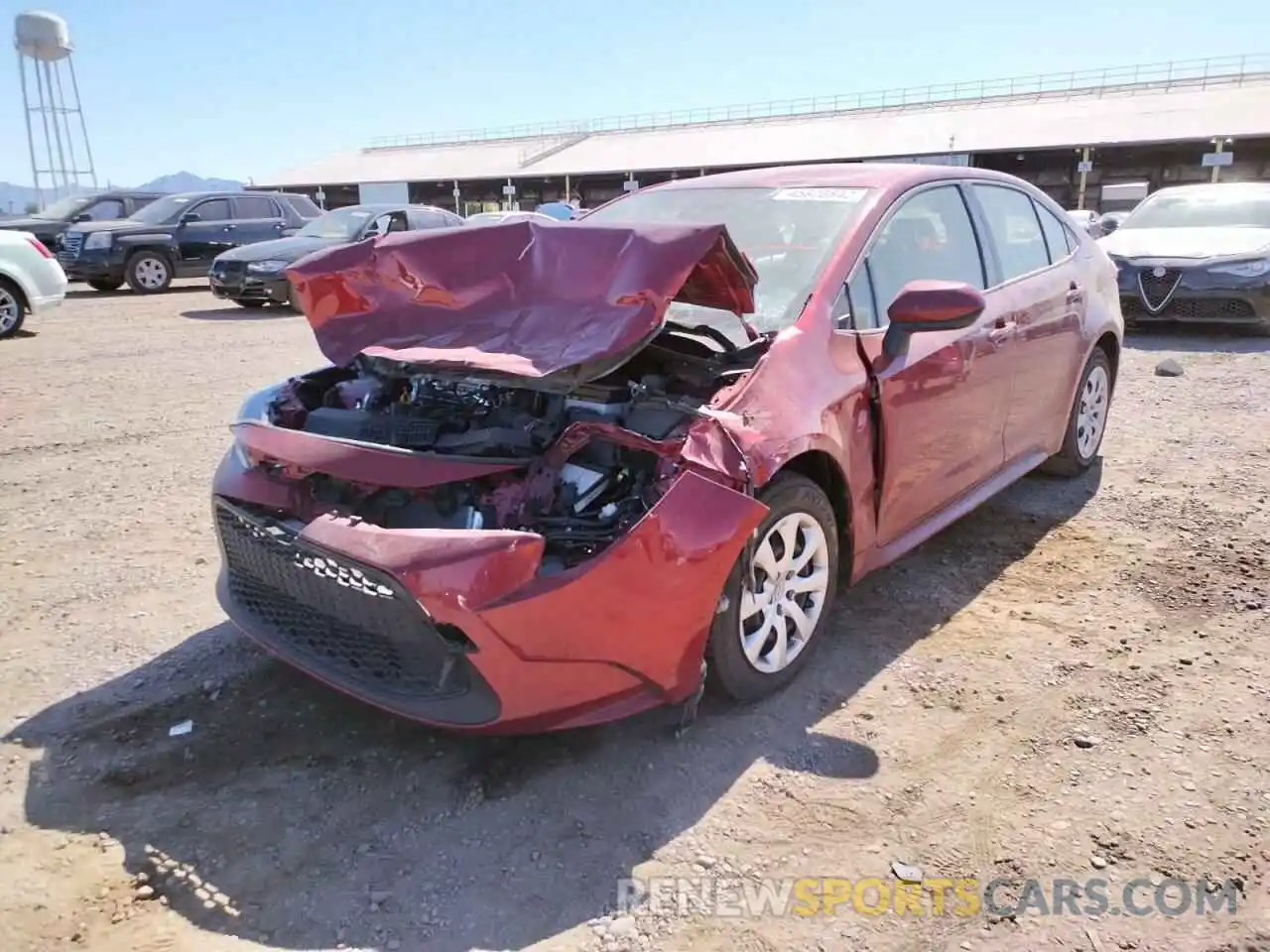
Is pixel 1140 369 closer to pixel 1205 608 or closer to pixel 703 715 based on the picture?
pixel 1205 608

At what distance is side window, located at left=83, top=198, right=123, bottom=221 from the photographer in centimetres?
1786

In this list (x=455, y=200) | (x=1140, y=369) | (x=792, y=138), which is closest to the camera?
(x=1140, y=369)

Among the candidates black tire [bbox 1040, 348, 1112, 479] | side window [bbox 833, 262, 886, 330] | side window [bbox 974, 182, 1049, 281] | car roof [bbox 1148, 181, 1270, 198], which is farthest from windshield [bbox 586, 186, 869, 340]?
car roof [bbox 1148, 181, 1270, 198]

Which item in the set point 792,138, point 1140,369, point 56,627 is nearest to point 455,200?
point 792,138

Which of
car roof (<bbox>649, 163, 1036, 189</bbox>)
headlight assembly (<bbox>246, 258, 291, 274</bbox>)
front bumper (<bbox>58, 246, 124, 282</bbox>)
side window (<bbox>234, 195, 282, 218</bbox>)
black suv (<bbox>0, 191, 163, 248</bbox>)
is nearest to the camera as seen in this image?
car roof (<bbox>649, 163, 1036, 189</bbox>)

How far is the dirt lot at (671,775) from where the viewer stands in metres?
2.24

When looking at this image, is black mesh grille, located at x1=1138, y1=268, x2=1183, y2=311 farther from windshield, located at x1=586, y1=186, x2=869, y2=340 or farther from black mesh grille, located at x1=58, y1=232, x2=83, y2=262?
black mesh grille, located at x1=58, y1=232, x2=83, y2=262

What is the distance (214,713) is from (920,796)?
89.0 inches

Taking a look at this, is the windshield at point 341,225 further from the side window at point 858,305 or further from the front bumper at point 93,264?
the side window at point 858,305

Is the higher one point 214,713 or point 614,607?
point 614,607

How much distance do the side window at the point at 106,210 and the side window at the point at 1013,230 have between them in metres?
18.0

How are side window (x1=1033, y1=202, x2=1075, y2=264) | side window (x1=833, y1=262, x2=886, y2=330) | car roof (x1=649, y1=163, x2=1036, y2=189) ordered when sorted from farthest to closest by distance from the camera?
side window (x1=1033, y1=202, x2=1075, y2=264)
car roof (x1=649, y1=163, x2=1036, y2=189)
side window (x1=833, y1=262, x2=886, y2=330)

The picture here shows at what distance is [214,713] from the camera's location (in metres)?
3.10

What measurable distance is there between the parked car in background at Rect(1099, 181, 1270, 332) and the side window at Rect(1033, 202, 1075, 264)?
560cm
